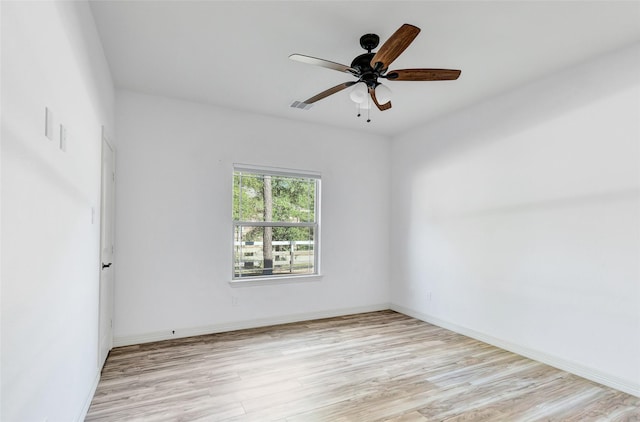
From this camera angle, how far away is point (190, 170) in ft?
13.1

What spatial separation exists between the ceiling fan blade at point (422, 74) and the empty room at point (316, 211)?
0.05 ft

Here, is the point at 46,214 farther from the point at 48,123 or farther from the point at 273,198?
the point at 273,198

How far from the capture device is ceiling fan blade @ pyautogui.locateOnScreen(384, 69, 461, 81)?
2437 mm

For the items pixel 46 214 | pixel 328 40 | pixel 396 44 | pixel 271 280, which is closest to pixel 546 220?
pixel 396 44

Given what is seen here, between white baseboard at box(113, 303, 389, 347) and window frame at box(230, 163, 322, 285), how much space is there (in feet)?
1.59

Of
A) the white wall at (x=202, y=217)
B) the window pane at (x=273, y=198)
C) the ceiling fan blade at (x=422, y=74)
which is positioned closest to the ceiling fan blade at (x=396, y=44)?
the ceiling fan blade at (x=422, y=74)

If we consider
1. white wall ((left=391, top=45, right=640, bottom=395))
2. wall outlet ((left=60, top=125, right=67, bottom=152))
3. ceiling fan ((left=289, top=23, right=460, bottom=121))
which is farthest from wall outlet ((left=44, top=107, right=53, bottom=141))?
white wall ((left=391, top=45, right=640, bottom=395))

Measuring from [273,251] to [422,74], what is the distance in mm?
2899

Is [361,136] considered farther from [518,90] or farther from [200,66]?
[200,66]

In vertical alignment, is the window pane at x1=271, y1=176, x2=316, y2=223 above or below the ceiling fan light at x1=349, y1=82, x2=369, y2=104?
below

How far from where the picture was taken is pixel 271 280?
4.40m

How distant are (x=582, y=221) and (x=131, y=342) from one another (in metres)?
4.51

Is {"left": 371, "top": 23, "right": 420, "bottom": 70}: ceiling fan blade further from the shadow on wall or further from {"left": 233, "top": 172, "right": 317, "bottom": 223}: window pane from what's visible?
{"left": 233, "top": 172, "right": 317, "bottom": 223}: window pane

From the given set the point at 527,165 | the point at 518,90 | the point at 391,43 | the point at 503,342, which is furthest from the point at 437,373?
the point at 518,90
